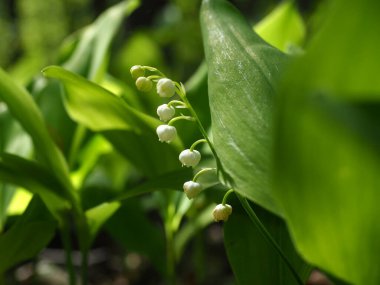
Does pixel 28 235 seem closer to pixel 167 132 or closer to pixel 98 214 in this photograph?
pixel 98 214

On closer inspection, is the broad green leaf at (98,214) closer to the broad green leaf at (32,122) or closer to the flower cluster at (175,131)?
the broad green leaf at (32,122)

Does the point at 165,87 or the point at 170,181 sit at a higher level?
the point at 165,87

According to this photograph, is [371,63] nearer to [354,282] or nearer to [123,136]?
[354,282]

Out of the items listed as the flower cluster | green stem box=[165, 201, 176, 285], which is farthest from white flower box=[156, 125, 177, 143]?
green stem box=[165, 201, 176, 285]

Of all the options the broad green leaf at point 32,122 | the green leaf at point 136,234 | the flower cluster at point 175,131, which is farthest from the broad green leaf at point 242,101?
the green leaf at point 136,234

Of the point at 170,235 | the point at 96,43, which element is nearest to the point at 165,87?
the point at 170,235

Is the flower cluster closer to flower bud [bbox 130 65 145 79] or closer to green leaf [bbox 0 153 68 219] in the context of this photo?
flower bud [bbox 130 65 145 79]
